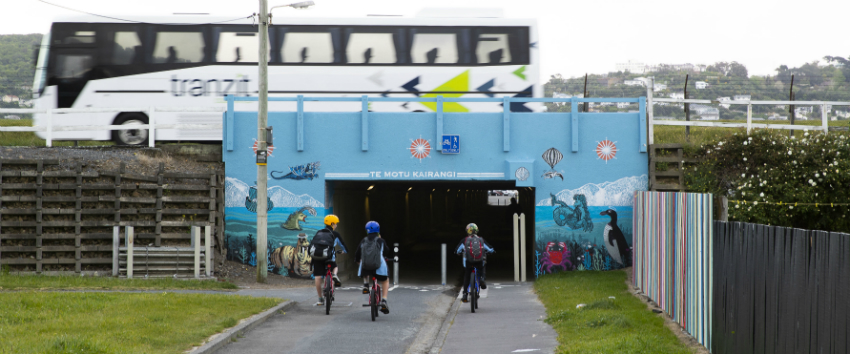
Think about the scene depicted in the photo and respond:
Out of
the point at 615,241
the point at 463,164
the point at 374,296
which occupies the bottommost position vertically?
the point at 374,296

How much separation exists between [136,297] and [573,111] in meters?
10.8

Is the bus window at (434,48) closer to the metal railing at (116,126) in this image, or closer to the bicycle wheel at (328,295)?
the metal railing at (116,126)

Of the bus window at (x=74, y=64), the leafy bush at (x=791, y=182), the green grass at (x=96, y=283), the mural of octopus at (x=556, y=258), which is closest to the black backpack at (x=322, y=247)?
the green grass at (x=96, y=283)

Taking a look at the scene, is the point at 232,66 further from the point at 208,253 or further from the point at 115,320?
the point at 115,320

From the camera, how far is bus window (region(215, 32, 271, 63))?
19969 mm

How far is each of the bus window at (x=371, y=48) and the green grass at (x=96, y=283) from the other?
7.79 metres

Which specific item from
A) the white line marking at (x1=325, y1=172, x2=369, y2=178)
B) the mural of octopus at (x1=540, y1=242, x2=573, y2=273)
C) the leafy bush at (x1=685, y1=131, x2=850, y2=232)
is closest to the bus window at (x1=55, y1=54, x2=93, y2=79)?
the white line marking at (x1=325, y1=172, x2=369, y2=178)

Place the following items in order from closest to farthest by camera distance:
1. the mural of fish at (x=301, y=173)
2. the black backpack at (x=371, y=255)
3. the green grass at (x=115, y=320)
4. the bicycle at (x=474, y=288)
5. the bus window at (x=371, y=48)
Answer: the green grass at (x=115, y=320) → the black backpack at (x=371, y=255) → the bicycle at (x=474, y=288) → the mural of fish at (x=301, y=173) → the bus window at (x=371, y=48)

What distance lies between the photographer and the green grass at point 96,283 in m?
13.6

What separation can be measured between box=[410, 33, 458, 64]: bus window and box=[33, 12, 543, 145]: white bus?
0.10 feet

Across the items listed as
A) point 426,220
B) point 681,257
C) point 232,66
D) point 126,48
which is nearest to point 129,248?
point 232,66

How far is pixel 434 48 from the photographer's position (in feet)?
66.2

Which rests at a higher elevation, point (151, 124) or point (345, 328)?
point (151, 124)

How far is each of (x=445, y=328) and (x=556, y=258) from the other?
8.18 m
